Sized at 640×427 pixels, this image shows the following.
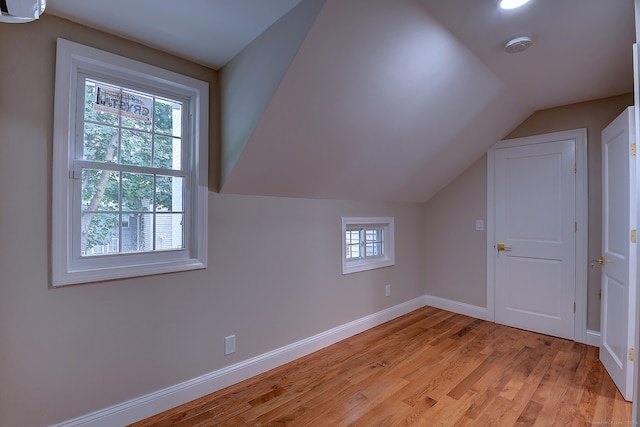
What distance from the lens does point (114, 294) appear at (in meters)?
1.82

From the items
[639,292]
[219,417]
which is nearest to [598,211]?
[639,292]

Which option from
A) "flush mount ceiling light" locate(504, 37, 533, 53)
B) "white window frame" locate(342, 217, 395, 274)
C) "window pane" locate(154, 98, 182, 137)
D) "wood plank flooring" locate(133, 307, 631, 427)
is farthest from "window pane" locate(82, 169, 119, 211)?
"flush mount ceiling light" locate(504, 37, 533, 53)

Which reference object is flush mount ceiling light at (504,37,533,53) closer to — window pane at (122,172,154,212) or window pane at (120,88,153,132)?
window pane at (120,88,153,132)

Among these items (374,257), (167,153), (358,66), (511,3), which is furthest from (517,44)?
(167,153)

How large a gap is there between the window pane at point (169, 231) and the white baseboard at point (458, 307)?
3.30m

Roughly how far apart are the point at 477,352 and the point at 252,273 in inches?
84.7

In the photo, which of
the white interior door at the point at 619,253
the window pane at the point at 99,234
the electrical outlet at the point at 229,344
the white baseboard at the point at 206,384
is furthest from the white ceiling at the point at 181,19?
the white interior door at the point at 619,253

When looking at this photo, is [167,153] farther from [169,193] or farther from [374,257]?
[374,257]

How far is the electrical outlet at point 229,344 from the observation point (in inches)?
89.0

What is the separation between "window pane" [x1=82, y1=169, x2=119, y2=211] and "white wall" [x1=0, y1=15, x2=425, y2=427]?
19cm

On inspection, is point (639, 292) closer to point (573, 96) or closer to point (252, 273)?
point (252, 273)

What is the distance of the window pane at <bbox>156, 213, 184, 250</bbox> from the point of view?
2.08 metres

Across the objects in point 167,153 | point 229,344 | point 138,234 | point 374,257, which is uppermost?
point 167,153

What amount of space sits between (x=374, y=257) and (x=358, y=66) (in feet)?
7.43
